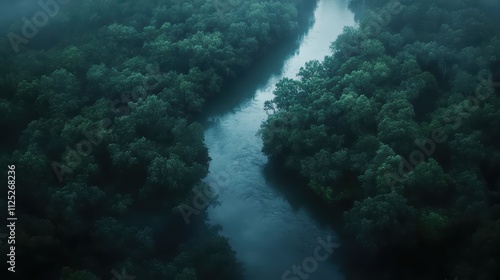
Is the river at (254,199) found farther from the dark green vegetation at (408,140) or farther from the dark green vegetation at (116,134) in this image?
the dark green vegetation at (408,140)

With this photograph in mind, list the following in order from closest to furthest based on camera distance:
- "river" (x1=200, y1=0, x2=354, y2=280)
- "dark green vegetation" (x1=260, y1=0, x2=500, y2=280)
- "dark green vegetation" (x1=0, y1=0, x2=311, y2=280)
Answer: "dark green vegetation" (x1=0, y1=0, x2=311, y2=280)
"dark green vegetation" (x1=260, y1=0, x2=500, y2=280)
"river" (x1=200, y1=0, x2=354, y2=280)

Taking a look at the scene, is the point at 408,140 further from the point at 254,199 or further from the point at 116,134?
the point at 116,134

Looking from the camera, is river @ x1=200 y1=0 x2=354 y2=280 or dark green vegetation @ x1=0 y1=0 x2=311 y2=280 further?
river @ x1=200 y1=0 x2=354 y2=280

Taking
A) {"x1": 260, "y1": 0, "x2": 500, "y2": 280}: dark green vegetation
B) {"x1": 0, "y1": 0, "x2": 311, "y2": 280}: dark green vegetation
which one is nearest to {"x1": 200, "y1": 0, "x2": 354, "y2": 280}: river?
{"x1": 0, "y1": 0, "x2": 311, "y2": 280}: dark green vegetation

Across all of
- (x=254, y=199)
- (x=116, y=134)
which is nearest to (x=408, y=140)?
(x=254, y=199)

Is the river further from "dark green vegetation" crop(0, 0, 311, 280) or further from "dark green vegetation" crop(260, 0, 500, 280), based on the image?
"dark green vegetation" crop(260, 0, 500, 280)

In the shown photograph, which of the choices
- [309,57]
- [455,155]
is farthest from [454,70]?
[309,57]
